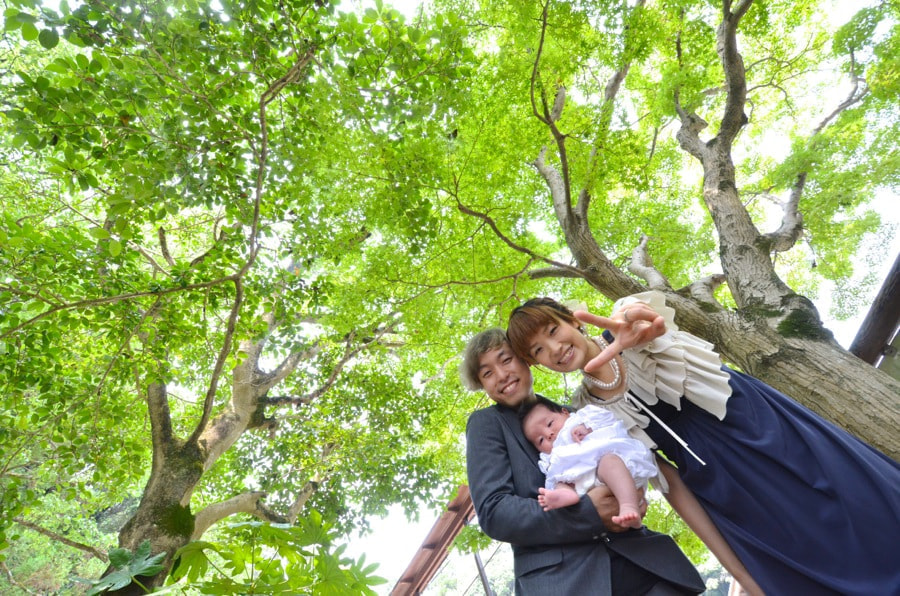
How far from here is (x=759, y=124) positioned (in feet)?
23.4

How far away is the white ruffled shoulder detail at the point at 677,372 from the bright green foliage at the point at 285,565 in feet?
3.22

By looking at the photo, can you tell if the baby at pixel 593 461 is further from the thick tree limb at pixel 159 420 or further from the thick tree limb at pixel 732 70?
the thick tree limb at pixel 159 420

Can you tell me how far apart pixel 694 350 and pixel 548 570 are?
796mm

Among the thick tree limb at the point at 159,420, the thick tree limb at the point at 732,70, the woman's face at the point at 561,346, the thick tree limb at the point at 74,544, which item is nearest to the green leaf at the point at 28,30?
the woman's face at the point at 561,346

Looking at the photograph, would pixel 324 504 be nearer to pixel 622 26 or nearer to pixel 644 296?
pixel 644 296

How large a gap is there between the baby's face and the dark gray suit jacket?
0.23 meters

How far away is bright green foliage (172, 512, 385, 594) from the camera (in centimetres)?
93

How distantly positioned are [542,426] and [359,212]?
3.04m

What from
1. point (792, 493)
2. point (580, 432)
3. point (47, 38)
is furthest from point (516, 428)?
point (47, 38)

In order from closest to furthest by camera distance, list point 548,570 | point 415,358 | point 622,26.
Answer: point 548,570 → point 622,26 → point 415,358

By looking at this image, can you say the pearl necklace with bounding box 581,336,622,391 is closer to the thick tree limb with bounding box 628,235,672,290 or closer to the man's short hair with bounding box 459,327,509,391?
the man's short hair with bounding box 459,327,509,391

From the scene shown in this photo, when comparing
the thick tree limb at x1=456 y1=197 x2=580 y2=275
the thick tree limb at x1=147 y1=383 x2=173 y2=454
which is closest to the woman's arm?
the thick tree limb at x1=456 y1=197 x2=580 y2=275

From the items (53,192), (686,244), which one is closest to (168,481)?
(53,192)

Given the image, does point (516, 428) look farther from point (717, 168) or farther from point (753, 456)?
point (717, 168)
